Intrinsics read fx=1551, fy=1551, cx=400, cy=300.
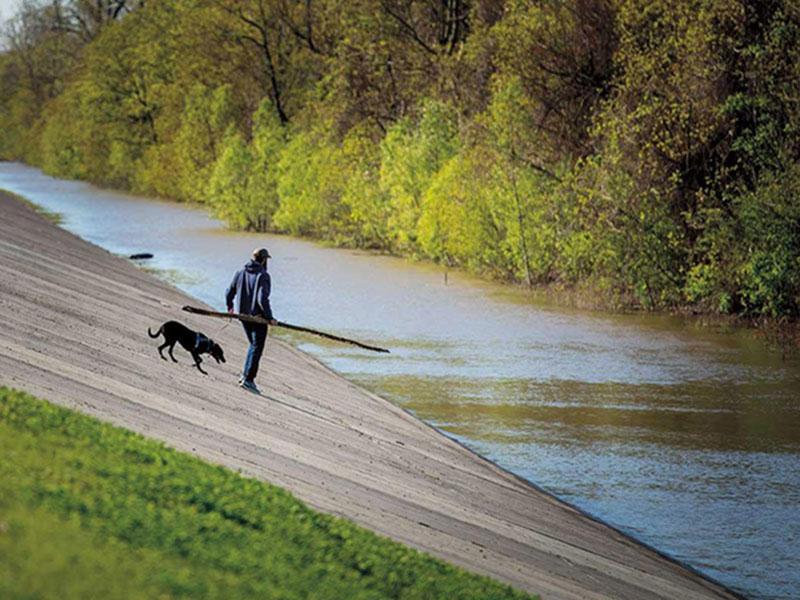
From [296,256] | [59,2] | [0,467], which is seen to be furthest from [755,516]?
[59,2]

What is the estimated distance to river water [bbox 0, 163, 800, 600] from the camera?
15.9 meters

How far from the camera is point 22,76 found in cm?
16538

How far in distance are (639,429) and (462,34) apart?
124ft

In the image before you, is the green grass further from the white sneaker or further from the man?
the white sneaker

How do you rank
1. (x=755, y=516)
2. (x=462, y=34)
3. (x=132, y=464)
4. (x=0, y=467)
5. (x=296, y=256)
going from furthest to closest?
(x=462, y=34), (x=296, y=256), (x=755, y=516), (x=132, y=464), (x=0, y=467)

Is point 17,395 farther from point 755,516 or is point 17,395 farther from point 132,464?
point 755,516

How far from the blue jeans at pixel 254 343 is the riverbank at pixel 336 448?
292 mm

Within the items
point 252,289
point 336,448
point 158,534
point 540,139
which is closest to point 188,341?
point 252,289

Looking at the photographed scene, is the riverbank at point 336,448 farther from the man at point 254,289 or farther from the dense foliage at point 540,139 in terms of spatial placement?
the dense foliage at point 540,139

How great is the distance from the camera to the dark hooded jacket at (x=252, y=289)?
54.9 ft

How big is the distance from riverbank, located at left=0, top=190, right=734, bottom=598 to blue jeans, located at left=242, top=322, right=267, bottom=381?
0.96 ft

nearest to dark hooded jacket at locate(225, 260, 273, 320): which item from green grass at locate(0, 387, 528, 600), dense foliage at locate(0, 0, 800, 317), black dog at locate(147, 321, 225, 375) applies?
black dog at locate(147, 321, 225, 375)

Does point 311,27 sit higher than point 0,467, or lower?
higher

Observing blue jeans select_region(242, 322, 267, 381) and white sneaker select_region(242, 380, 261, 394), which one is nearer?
blue jeans select_region(242, 322, 267, 381)
